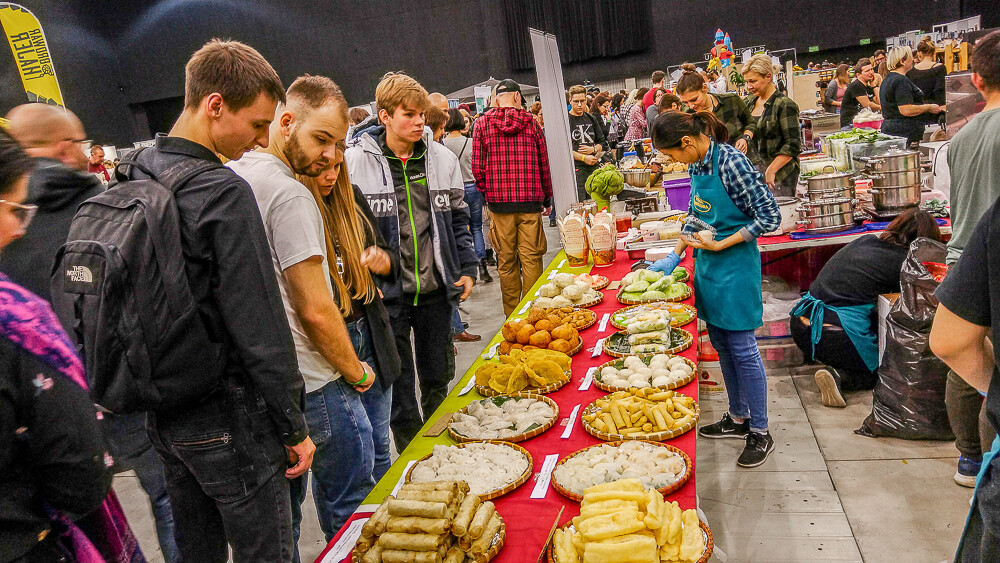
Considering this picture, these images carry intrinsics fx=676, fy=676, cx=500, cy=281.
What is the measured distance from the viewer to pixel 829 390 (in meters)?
3.83

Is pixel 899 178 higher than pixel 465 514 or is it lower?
higher

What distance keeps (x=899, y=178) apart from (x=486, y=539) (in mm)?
3782

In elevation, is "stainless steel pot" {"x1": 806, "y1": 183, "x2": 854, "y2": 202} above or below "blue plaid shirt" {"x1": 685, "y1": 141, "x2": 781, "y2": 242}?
below

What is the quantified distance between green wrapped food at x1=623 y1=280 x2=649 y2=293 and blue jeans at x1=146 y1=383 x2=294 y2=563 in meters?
2.22

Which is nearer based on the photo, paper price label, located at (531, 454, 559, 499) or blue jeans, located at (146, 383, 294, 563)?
blue jeans, located at (146, 383, 294, 563)

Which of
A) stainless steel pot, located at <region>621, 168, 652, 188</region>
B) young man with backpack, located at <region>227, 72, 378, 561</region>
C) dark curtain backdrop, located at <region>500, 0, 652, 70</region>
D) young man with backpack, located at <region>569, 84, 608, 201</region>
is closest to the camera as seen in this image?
young man with backpack, located at <region>227, 72, 378, 561</region>

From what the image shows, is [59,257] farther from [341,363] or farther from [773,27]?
[773,27]

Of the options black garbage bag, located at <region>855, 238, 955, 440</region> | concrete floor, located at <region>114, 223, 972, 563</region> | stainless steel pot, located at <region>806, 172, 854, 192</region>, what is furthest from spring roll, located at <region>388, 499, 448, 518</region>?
stainless steel pot, located at <region>806, 172, 854, 192</region>

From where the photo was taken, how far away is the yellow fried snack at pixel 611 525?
1.41 m

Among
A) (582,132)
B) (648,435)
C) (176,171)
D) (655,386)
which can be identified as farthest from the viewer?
(582,132)

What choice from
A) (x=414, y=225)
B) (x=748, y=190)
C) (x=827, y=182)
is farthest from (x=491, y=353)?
(x=827, y=182)

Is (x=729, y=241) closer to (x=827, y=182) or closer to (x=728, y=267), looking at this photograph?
(x=728, y=267)

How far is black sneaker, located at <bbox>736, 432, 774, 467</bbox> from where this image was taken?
3295 mm

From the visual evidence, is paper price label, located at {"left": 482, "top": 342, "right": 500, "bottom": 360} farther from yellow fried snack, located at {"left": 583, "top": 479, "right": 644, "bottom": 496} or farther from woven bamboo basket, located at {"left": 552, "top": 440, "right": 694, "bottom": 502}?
yellow fried snack, located at {"left": 583, "top": 479, "right": 644, "bottom": 496}
